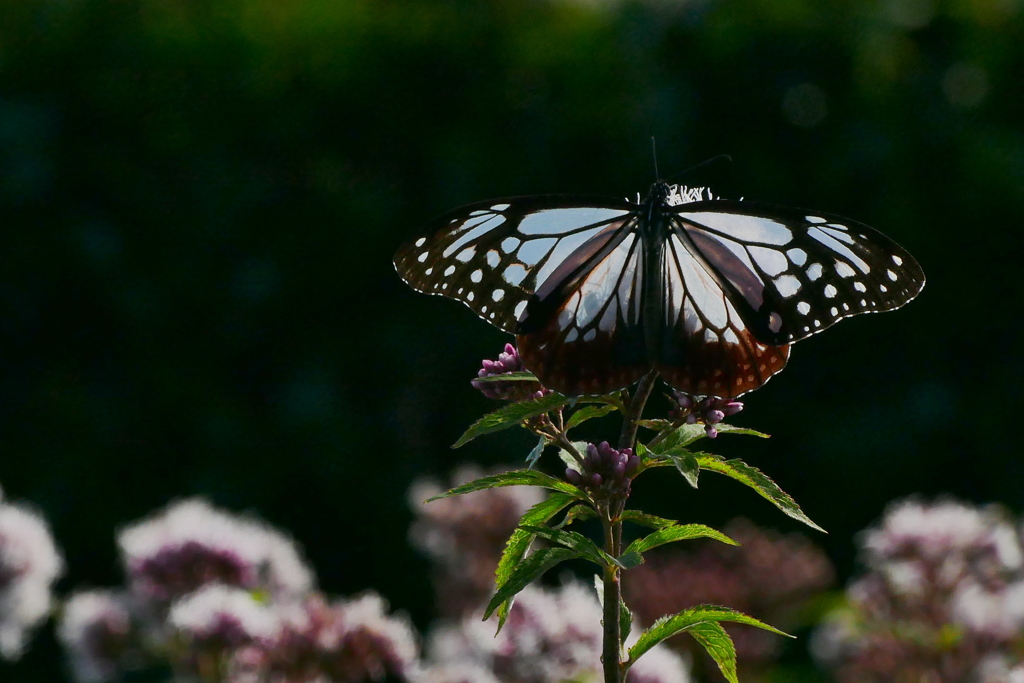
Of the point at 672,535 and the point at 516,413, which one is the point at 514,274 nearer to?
the point at 516,413

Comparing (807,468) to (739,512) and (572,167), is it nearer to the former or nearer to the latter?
(739,512)

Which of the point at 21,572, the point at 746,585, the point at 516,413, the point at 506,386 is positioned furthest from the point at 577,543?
the point at 746,585

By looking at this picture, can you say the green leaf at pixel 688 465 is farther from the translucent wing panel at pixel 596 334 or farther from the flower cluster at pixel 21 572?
the flower cluster at pixel 21 572

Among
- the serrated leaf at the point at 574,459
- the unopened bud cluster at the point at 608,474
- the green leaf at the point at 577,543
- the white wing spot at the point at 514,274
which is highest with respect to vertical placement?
the white wing spot at the point at 514,274

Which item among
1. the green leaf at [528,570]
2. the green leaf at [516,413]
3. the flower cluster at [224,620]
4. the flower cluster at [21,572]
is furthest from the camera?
the flower cluster at [21,572]

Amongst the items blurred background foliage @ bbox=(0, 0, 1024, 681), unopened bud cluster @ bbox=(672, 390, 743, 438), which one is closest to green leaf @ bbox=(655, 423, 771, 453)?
unopened bud cluster @ bbox=(672, 390, 743, 438)

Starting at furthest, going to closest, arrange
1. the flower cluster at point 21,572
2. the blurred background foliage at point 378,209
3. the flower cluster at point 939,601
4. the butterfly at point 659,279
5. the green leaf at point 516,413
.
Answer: the blurred background foliage at point 378,209 < the flower cluster at point 21,572 < the flower cluster at point 939,601 < the butterfly at point 659,279 < the green leaf at point 516,413

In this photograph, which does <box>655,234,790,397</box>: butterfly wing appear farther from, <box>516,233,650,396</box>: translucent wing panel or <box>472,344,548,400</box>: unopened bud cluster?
<box>472,344,548,400</box>: unopened bud cluster

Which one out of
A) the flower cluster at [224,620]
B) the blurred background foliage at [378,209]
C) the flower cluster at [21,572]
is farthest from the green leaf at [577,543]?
the blurred background foliage at [378,209]
